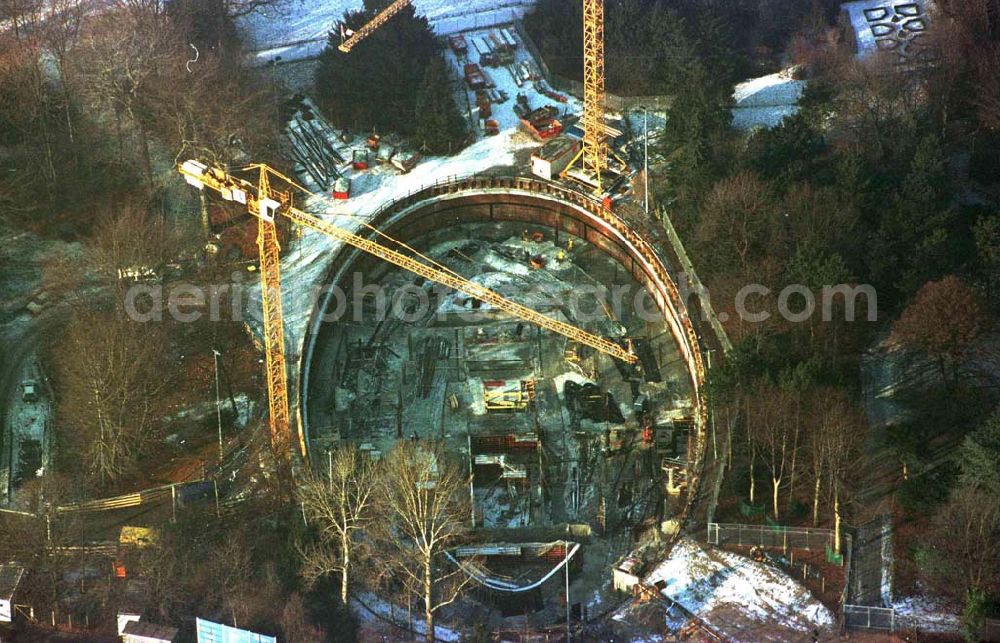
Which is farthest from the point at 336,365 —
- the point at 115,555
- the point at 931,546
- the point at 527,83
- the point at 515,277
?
the point at 931,546

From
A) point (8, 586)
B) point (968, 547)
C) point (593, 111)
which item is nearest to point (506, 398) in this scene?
point (593, 111)

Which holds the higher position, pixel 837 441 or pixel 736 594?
pixel 837 441

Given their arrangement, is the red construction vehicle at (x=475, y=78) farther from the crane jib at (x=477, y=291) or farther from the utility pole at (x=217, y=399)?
the utility pole at (x=217, y=399)

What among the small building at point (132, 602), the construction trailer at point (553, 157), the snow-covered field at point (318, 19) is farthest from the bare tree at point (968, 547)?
the snow-covered field at point (318, 19)

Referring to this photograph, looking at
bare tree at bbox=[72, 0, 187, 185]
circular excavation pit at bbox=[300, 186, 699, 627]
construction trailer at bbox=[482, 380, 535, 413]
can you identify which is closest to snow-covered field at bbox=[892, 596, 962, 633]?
circular excavation pit at bbox=[300, 186, 699, 627]

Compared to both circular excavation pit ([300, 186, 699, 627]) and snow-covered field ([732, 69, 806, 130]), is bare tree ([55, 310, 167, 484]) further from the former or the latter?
snow-covered field ([732, 69, 806, 130])

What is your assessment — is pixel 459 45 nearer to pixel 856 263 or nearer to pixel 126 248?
pixel 126 248

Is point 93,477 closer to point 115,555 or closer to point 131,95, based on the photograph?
point 115,555
